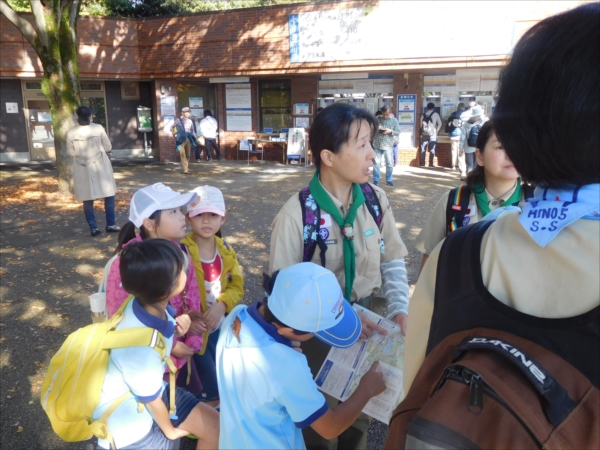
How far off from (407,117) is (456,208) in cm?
1260

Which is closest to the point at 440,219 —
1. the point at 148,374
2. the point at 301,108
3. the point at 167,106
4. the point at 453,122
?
the point at 148,374

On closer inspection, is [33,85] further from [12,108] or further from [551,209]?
Result: [551,209]

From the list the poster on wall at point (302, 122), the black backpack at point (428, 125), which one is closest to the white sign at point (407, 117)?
the black backpack at point (428, 125)

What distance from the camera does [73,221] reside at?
824 centimetres

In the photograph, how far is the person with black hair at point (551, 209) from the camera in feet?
2.49

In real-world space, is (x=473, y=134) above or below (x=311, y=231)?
above

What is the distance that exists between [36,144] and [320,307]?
59.4 feet

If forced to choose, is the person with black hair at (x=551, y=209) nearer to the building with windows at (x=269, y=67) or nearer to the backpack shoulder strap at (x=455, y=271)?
the backpack shoulder strap at (x=455, y=271)

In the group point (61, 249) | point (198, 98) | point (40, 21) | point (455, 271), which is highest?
point (40, 21)

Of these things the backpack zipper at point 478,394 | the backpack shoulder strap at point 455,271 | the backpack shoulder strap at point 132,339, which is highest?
the backpack shoulder strap at point 455,271

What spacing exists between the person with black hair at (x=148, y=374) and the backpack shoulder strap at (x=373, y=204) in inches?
38.5

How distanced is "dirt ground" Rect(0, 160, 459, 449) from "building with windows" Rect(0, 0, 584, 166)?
8.71ft

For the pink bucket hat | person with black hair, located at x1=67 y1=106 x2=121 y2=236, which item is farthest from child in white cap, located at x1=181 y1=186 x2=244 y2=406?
person with black hair, located at x1=67 y1=106 x2=121 y2=236

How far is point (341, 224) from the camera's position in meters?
2.38
